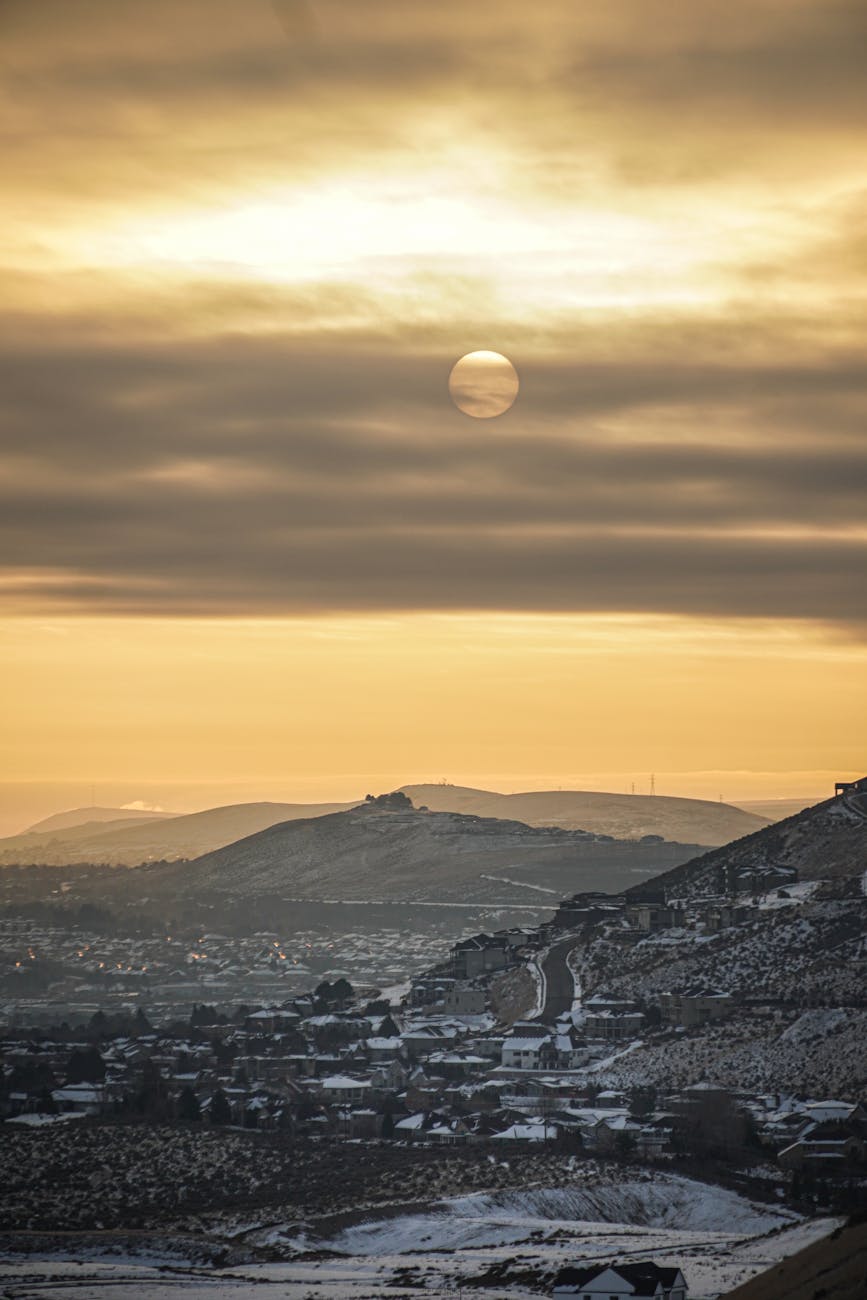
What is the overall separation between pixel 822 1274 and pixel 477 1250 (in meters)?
A: 37.3

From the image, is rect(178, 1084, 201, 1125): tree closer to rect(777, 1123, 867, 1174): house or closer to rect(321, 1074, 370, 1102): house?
rect(321, 1074, 370, 1102): house

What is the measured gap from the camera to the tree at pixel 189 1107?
167000 millimetres

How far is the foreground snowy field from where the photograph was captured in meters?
113

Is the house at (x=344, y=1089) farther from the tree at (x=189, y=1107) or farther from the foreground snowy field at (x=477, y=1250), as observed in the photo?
the foreground snowy field at (x=477, y=1250)

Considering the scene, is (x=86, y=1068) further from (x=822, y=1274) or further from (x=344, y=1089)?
(x=822, y=1274)

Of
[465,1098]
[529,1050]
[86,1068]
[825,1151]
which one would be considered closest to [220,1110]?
[465,1098]

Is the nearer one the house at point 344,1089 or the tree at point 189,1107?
the tree at point 189,1107

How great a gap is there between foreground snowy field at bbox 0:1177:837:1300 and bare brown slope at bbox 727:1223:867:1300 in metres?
6.38

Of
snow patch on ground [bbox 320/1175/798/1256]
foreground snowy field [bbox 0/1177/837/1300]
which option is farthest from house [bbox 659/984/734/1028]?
foreground snowy field [bbox 0/1177/837/1300]

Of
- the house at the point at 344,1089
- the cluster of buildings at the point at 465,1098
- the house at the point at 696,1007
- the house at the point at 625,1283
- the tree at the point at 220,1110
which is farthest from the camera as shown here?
the house at the point at 696,1007

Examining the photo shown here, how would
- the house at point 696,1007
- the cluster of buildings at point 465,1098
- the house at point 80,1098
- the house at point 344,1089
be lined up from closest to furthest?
the cluster of buildings at point 465,1098 < the house at point 80,1098 < the house at point 344,1089 < the house at point 696,1007

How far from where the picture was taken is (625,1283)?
103 meters

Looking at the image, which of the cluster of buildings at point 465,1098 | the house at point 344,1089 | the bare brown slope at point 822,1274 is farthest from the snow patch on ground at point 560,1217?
the house at point 344,1089

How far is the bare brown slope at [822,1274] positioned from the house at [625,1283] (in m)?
3.73
